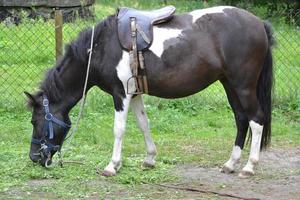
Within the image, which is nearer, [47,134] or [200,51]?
[200,51]

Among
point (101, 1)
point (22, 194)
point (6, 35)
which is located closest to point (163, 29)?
point (22, 194)

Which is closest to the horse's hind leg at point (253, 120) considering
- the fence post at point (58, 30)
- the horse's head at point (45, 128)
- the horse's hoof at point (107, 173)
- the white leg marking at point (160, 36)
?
the white leg marking at point (160, 36)

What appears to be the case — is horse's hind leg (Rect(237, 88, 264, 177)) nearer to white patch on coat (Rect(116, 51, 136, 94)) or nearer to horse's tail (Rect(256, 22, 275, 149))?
horse's tail (Rect(256, 22, 275, 149))

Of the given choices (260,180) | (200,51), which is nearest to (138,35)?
(200,51)

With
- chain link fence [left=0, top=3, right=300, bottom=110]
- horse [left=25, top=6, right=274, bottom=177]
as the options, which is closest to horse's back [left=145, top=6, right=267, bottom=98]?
horse [left=25, top=6, right=274, bottom=177]

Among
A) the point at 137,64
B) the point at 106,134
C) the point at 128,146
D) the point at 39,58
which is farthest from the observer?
the point at 39,58

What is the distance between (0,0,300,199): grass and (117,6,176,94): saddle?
36.8 inches

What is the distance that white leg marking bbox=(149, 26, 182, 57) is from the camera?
5773 millimetres

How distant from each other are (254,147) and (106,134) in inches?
87.1

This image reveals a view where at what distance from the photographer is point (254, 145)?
19.6 ft

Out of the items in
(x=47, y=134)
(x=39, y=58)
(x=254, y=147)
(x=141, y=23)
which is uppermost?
(x=141, y=23)

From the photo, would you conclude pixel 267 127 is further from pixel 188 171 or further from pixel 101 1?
pixel 101 1

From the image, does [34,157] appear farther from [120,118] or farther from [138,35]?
[138,35]

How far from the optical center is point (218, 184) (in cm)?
568
